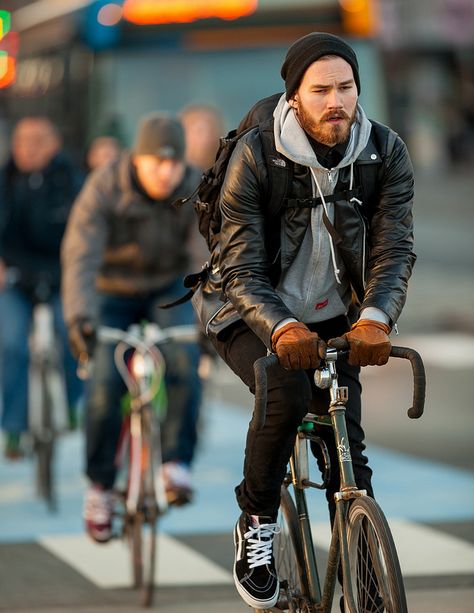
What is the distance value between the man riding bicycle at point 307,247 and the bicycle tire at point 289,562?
0.11m

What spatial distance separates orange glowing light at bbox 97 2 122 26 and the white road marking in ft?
28.7

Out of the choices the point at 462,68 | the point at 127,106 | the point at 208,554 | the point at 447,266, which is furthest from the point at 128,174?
the point at 462,68

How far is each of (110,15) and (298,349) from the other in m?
12.0

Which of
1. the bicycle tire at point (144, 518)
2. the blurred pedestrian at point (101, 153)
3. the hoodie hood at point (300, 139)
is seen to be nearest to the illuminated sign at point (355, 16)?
the blurred pedestrian at point (101, 153)

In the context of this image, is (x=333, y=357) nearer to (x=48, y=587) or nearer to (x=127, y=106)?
(x=48, y=587)

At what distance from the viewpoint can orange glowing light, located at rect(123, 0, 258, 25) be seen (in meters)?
16.0

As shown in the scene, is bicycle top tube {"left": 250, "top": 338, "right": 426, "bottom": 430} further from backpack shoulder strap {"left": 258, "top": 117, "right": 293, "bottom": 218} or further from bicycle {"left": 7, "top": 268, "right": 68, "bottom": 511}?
bicycle {"left": 7, "top": 268, "right": 68, "bottom": 511}

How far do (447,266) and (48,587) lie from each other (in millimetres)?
18300

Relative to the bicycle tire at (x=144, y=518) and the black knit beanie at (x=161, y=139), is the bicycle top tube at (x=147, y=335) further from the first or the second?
the black knit beanie at (x=161, y=139)

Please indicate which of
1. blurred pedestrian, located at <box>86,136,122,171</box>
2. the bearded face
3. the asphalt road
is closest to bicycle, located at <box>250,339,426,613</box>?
the bearded face

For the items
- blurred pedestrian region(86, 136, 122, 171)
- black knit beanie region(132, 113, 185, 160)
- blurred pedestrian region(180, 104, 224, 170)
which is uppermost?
blurred pedestrian region(86, 136, 122, 171)

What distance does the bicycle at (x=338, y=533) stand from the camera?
4.45 meters

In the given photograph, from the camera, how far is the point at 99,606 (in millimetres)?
6723

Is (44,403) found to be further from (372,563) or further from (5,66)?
(372,563)
